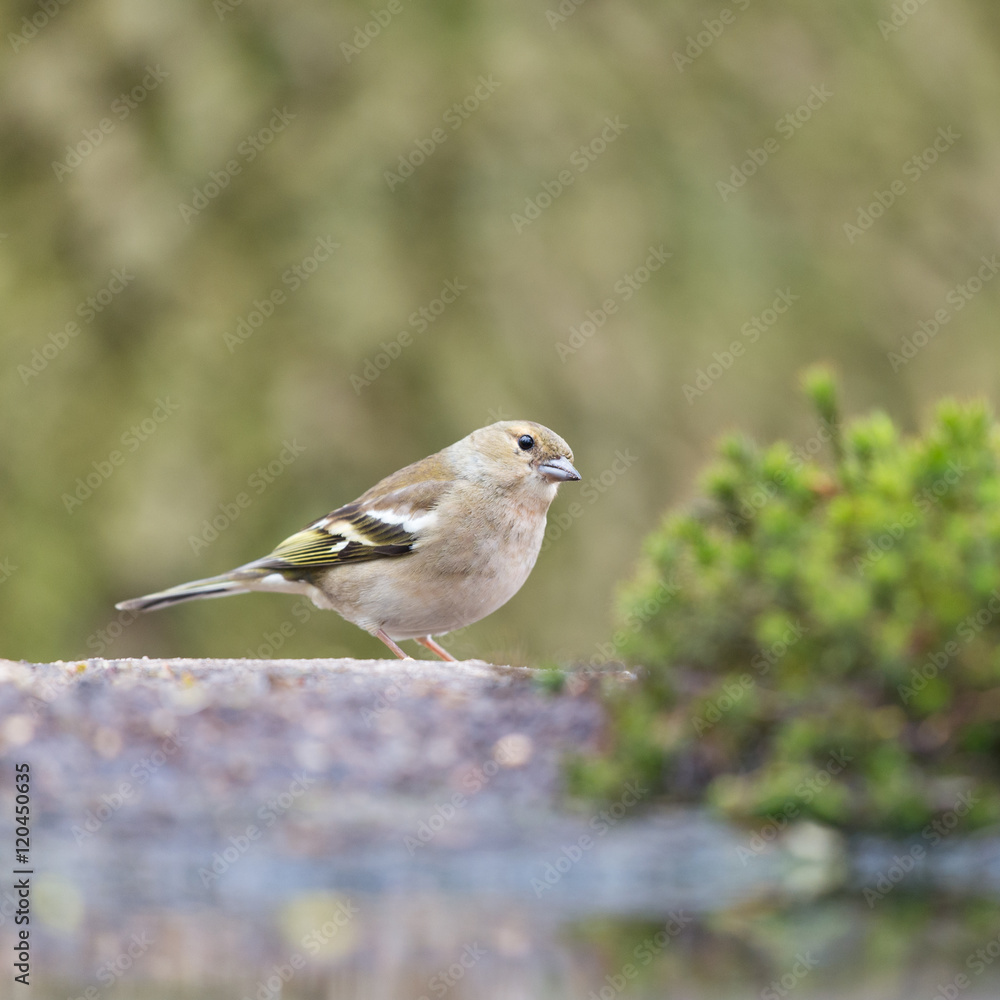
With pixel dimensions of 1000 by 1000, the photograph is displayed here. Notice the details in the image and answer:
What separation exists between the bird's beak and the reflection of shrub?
1.76m

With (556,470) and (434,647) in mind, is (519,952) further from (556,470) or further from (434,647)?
(434,647)

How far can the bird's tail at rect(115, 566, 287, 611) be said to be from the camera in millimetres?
6492

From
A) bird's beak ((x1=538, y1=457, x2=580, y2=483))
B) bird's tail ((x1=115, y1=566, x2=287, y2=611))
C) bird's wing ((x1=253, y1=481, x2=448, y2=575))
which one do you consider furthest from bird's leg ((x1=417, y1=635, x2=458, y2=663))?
bird's beak ((x1=538, y1=457, x2=580, y2=483))

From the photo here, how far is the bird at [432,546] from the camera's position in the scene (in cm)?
611

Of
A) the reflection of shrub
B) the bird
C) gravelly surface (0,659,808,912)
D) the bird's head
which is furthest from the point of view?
the bird's head

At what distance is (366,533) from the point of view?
6.52 metres

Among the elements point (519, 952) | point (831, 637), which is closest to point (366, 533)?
point (831, 637)

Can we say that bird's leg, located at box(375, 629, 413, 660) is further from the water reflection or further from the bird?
the water reflection

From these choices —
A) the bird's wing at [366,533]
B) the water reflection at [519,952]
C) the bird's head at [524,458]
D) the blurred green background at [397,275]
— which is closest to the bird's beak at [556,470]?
the bird's head at [524,458]

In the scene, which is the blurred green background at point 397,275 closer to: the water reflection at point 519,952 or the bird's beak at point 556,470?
the bird's beak at point 556,470

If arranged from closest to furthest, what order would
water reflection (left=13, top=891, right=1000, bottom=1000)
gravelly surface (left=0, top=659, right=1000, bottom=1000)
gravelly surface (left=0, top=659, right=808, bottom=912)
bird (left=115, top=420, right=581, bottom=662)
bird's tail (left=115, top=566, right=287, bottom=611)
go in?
water reflection (left=13, top=891, right=1000, bottom=1000) < gravelly surface (left=0, top=659, right=1000, bottom=1000) < gravelly surface (left=0, top=659, right=808, bottom=912) < bird (left=115, top=420, right=581, bottom=662) < bird's tail (left=115, top=566, right=287, bottom=611)

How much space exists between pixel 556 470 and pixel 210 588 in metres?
1.73

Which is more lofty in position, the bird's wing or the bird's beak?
the bird's beak

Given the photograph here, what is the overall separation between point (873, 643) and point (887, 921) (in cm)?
84
